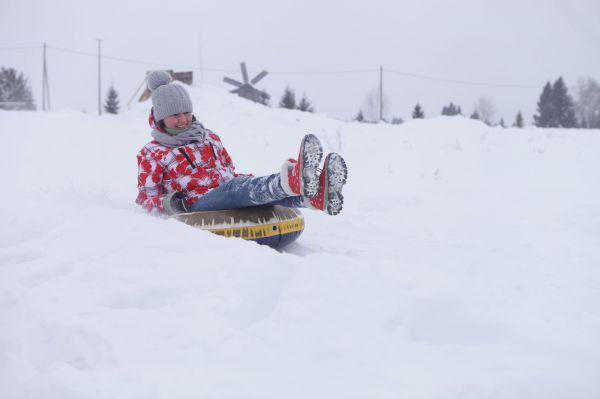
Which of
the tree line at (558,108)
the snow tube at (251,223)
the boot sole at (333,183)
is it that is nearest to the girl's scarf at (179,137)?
the snow tube at (251,223)

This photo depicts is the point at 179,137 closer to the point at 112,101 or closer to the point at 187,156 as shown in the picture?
the point at 187,156

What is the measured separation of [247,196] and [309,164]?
55cm

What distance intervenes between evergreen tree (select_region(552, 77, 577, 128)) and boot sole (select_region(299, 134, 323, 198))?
42756 millimetres

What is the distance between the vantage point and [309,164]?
249 centimetres

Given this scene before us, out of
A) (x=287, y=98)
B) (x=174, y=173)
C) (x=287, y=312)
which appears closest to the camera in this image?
(x=287, y=312)

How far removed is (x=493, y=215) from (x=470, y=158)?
A: 10.3ft

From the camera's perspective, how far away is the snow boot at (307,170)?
8.10 feet

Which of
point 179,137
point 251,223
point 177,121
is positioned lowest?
point 251,223

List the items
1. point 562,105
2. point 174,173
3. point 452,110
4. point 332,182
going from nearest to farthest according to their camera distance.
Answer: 1. point 332,182
2. point 174,173
3. point 562,105
4. point 452,110

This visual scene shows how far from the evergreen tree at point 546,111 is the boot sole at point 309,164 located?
42.5 metres

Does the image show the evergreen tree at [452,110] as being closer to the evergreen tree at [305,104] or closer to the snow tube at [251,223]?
the evergreen tree at [305,104]

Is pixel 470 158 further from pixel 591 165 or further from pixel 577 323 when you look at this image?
pixel 577 323

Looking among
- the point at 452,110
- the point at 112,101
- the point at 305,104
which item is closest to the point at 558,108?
the point at 452,110

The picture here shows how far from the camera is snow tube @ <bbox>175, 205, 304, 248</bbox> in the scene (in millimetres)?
2908
